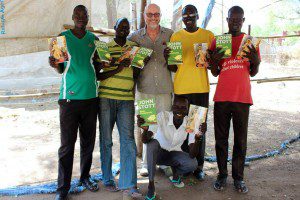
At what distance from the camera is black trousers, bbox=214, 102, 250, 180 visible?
3.52 metres

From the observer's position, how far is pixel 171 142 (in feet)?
12.1

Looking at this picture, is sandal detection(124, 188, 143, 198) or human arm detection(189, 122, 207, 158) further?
sandal detection(124, 188, 143, 198)

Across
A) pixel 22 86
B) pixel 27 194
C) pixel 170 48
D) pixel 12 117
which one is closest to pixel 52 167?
pixel 27 194

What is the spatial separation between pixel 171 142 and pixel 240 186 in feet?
3.14

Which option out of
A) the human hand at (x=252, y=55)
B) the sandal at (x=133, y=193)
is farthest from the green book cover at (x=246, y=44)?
the sandal at (x=133, y=193)

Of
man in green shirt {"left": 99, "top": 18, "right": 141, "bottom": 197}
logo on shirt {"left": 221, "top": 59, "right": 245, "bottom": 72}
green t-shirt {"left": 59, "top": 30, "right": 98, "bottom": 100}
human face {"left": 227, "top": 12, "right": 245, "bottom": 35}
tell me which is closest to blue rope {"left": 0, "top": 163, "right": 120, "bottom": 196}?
man in green shirt {"left": 99, "top": 18, "right": 141, "bottom": 197}

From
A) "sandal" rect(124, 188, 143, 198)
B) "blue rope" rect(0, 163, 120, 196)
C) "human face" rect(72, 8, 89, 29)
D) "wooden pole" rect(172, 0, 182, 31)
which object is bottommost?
"blue rope" rect(0, 163, 120, 196)

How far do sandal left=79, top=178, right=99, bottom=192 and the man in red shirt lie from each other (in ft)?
4.69

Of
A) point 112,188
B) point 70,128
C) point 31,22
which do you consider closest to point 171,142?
point 112,188

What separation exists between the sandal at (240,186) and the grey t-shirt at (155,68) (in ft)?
4.48

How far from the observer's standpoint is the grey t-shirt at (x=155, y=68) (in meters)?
3.65

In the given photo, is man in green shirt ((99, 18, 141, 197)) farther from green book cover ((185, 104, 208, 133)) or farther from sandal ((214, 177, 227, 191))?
sandal ((214, 177, 227, 191))

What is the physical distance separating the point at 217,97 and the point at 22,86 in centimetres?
1117

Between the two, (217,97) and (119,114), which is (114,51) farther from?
(217,97)
